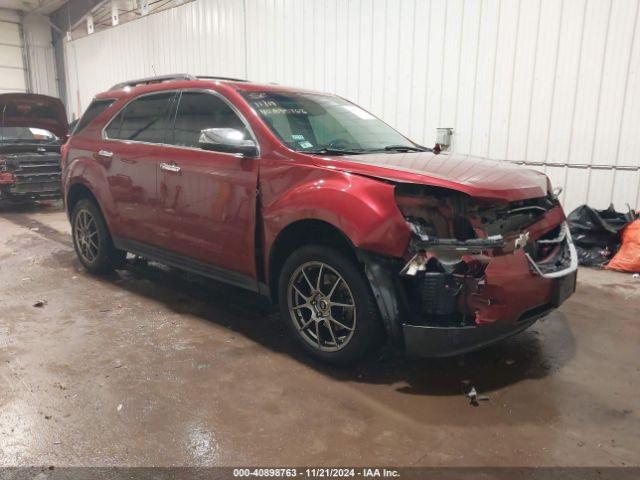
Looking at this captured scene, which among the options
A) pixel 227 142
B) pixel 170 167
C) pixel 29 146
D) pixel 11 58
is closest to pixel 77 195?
pixel 170 167

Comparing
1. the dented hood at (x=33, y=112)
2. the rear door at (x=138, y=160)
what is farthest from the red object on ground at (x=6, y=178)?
the rear door at (x=138, y=160)

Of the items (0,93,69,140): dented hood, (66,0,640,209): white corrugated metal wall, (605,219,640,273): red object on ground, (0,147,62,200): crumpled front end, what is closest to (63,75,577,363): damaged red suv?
(605,219,640,273): red object on ground

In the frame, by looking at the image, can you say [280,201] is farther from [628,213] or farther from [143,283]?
[628,213]

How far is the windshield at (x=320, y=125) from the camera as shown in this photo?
3.21m

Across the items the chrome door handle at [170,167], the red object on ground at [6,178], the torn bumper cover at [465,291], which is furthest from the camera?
the red object on ground at [6,178]

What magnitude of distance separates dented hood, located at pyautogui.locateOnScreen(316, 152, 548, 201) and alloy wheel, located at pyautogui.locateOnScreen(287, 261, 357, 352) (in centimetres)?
61

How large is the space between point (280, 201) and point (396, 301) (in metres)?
0.95

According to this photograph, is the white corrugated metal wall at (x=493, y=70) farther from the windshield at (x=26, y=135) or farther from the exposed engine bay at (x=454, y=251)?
the windshield at (x=26, y=135)

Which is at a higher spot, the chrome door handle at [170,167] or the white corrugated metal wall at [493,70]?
the white corrugated metal wall at [493,70]

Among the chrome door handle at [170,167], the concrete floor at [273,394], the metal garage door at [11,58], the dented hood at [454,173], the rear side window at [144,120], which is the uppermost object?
the metal garage door at [11,58]

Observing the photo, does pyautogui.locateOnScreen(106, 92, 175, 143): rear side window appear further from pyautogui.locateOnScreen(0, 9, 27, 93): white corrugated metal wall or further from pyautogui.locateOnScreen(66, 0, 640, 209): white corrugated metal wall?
pyautogui.locateOnScreen(0, 9, 27, 93): white corrugated metal wall

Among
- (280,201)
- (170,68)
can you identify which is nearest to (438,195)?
(280,201)

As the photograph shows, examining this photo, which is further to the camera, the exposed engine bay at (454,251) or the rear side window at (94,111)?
the rear side window at (94,111)

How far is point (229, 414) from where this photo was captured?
2.47 metres
